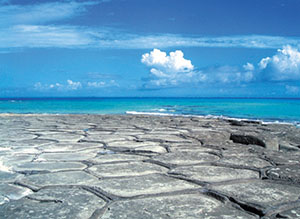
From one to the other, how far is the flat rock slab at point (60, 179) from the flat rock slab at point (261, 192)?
0.83 metres

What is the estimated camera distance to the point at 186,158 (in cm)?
286

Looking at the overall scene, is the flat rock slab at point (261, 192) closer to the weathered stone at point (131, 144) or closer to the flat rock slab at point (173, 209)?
the flat rock slab at point (173, 209)

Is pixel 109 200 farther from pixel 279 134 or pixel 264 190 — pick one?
pixel 279 134

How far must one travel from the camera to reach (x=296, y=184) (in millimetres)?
2125

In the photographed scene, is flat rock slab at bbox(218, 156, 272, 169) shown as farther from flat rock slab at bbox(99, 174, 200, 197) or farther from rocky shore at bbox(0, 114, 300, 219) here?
flat rock slab at bbox(99, 174, 200, 197)

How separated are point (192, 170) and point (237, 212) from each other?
80 centimetres

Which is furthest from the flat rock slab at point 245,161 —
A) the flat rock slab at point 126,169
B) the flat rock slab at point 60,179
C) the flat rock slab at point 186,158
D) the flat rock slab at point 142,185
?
the flat rock slab at point 60,179

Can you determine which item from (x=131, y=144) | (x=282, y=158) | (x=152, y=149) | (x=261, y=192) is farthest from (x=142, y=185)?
(x=131, y=144)

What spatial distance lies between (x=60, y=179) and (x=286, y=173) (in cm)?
159

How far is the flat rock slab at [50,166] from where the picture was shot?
2.48 m

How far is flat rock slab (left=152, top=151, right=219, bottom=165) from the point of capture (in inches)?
108

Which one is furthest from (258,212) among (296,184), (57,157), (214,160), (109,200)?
(57,157)

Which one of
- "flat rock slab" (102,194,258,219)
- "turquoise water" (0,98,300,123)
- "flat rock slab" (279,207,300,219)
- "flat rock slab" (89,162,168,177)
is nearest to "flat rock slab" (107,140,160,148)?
"flat rock slab" (89,162,168,177)

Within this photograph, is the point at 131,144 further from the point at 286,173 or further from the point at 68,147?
the point at 286,173
